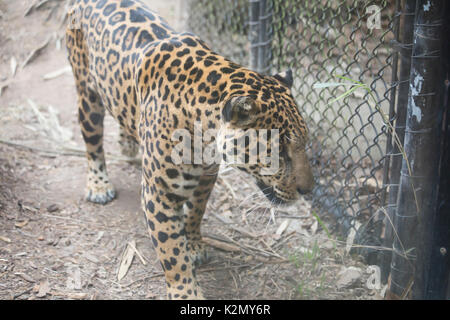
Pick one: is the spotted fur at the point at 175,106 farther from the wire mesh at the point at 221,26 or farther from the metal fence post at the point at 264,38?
the wire mesh at the point at 221,26

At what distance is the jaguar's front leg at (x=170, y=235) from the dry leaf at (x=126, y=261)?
28.8 inches

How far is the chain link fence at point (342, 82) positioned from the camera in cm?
430

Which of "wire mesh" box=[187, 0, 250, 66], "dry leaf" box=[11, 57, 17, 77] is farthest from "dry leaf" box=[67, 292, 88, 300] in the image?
"dry leaf" box=[11, 57, 17, 77]

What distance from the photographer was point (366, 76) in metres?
5.50

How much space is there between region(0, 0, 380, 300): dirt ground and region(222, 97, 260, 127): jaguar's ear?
972 mm

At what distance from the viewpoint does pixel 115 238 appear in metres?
5.04

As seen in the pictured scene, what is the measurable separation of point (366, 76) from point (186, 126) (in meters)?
2.74

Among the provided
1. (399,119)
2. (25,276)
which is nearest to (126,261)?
(25,276)

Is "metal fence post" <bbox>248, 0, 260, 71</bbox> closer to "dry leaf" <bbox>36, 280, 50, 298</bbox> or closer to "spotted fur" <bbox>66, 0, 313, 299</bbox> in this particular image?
"spotted fur" <bbox>66, 0, 313, 299</bbox>

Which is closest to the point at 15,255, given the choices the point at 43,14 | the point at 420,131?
the point at 420,131

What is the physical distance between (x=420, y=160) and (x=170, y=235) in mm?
1986

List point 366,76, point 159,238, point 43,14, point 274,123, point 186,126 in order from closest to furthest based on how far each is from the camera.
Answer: point 274,123 → point 186,126 → point 159,238 → point 366,76 → point 43,14

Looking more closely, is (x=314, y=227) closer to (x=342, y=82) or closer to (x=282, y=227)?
(x=282, y=227)
